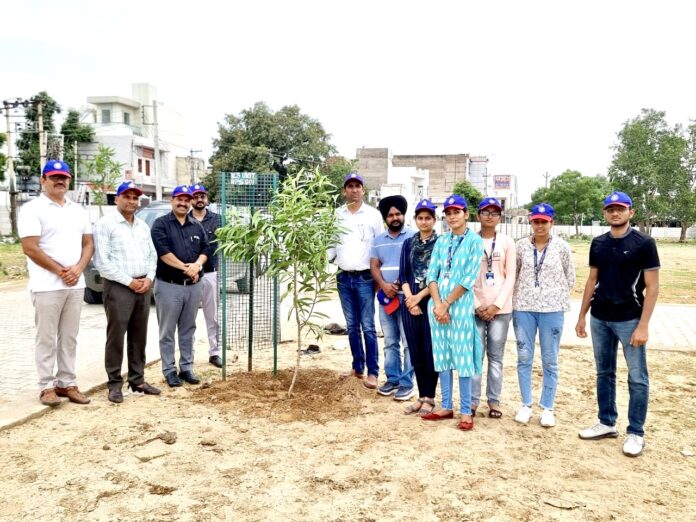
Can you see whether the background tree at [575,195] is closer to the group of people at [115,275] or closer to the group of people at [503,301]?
the group of people at [503,301]

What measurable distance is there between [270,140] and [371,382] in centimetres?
3259

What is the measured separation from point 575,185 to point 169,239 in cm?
6323

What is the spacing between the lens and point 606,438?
4637 mm

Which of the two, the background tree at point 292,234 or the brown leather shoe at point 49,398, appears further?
the background tree at point 292,234

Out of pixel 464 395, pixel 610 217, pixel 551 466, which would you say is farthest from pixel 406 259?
pixel 551 466

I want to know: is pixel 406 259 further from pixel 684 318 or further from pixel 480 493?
pixel 684 318

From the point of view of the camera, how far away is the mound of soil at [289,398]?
203 inches

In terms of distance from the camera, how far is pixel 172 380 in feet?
19.5

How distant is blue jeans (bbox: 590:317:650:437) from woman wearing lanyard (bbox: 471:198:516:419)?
72cm

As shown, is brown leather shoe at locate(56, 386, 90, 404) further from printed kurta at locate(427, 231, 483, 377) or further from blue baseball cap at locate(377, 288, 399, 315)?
printed kurta at locate(427, 231, 483, 377)

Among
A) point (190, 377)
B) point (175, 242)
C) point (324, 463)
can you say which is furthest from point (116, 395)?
point (324, 463)

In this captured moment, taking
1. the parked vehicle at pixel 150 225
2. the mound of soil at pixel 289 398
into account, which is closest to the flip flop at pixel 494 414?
the mound of soil at pixel 289 398

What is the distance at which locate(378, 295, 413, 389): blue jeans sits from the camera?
5594mm

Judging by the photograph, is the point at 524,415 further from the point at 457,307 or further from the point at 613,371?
the point at 457,307
